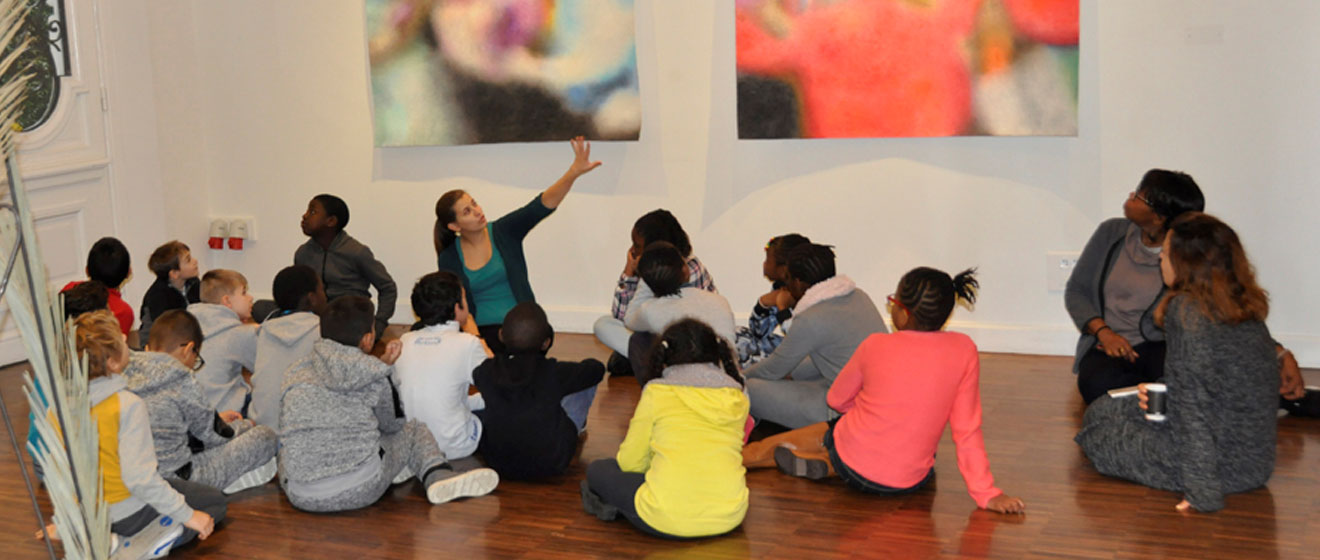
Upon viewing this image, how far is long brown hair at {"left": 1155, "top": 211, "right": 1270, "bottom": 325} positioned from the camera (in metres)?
3.43

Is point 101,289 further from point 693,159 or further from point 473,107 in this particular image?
point 693,159

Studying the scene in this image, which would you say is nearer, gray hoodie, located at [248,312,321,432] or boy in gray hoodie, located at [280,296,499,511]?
boy in gray hoodie, located at [280,296,499,511]

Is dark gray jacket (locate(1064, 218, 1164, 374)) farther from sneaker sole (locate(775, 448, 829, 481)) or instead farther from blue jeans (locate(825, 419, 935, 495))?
sneaker sole (locate(775, 448, 829, 481))

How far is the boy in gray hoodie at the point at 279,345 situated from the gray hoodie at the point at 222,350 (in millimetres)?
99

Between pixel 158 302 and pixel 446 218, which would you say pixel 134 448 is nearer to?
pixel 158 302

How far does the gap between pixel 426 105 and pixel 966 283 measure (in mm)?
3820

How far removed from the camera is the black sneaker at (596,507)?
3.55 meters

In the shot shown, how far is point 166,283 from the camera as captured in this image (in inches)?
196

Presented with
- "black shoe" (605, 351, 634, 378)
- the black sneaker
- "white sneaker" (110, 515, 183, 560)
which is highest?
"black shoe" (605, 351, 634, 378)

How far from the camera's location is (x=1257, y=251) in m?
→ 5.21

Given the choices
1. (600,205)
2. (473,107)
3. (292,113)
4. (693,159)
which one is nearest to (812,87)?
(693,159)

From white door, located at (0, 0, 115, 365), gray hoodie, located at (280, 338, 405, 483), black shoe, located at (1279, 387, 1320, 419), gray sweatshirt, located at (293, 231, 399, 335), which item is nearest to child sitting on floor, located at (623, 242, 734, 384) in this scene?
gray hoodie, located at (280, 338, 405, 483)

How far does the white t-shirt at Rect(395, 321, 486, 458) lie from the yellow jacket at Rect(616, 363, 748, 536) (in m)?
0.87

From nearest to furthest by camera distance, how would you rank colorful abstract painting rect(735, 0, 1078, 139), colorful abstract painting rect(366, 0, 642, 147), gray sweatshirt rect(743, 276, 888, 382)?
gray sweatshirt rect(743, 276, 888, 382)
colorful abstract painting rect(735, 0, 1078, 139)
colorful abstract painting rect(366, 0, 642, 147)
